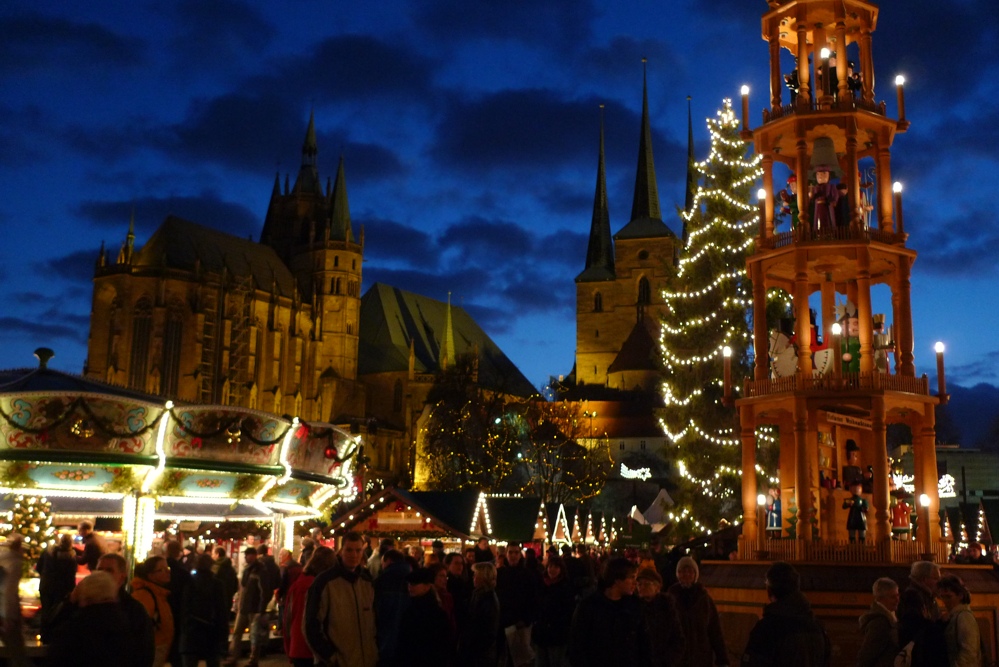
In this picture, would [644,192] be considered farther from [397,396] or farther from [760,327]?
[760,327]

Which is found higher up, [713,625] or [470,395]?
[470,395]

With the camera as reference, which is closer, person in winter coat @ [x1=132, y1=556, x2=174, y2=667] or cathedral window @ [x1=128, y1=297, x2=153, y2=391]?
person in winter coat @ [x1=132, y1=556, x2=174, y2=667]

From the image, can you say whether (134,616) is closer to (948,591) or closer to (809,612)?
(809,612)

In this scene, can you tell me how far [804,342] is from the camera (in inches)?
518

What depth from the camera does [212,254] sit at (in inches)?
3169

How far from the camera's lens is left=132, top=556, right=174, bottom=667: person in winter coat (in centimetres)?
829

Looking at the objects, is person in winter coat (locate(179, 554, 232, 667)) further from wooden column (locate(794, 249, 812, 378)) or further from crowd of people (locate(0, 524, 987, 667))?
wooden column (locate(794, 249, 812, 378))

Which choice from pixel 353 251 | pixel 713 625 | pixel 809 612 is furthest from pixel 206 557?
pixel 353 251

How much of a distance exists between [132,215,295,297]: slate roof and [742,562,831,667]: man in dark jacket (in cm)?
7276

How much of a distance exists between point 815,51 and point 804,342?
3843mm

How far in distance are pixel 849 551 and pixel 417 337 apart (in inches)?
3420

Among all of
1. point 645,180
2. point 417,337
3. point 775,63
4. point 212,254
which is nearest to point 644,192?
point 645,180

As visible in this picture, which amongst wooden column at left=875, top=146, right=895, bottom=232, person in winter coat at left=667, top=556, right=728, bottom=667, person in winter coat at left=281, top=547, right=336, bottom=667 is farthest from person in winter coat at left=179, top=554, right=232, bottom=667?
wooden column at left=875, top=146, right=895, bottom=232

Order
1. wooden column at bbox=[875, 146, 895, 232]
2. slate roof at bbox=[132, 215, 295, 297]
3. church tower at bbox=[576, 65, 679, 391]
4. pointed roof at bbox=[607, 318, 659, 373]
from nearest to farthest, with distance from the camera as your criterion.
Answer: wooden column at bbox=[875, 146, 895, 232], slate roof at bbox=[132, 215, 295, 297], pointed roof at bbox=[607, 318, 659, 373], church tower at bbox=[576, 65, 679, 391]
